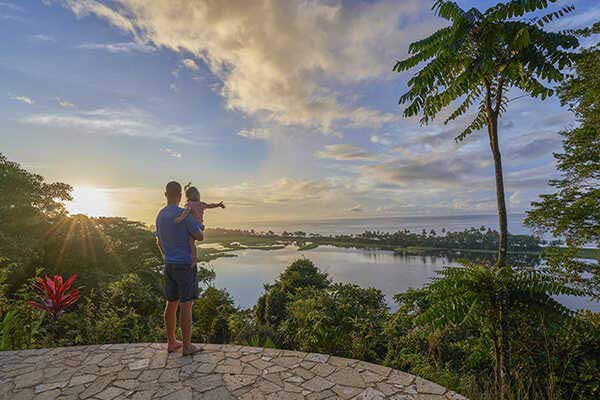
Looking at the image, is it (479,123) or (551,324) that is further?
(479,123)

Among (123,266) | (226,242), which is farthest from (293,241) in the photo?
(123,266)

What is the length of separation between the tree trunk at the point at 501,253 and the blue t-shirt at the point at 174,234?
332 cm

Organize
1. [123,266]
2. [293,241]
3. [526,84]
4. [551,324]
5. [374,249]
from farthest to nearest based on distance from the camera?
1. [293,241]
2. [374,249]
3. [123,266]
4. [526,84]
5. [551,324]

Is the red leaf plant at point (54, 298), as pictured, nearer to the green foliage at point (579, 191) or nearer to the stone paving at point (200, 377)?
the stone paving at point (200, 377)

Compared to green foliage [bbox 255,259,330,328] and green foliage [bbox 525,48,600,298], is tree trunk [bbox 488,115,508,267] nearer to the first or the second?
green foliage [bbox 525,48,600,298]

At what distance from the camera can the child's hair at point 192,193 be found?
3227 mm

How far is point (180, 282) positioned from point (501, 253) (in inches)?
143

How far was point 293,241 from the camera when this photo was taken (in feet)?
166

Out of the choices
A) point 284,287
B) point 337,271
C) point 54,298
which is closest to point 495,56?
point 54,298

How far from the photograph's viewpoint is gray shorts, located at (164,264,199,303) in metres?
3.06

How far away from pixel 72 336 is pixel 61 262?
5467 millimetres

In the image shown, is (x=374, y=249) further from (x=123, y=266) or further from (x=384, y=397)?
(x=384, y=397)

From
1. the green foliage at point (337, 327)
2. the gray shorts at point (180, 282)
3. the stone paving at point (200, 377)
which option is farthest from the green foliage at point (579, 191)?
the gray shorts at point (180, 282)

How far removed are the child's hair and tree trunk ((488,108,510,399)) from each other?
338 centimetres
